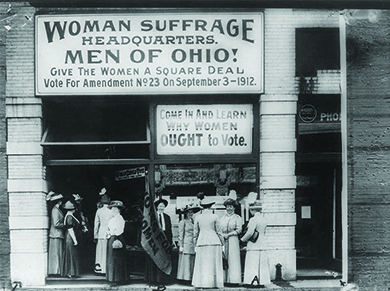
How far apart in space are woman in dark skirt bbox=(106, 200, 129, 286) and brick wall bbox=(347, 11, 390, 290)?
3609 mm

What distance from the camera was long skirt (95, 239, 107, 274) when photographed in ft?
26.9

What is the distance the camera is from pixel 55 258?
320 inches

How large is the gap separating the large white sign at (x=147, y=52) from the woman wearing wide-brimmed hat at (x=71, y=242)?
6.44 ft

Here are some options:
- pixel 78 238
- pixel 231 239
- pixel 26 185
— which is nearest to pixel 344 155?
pixel 231 239

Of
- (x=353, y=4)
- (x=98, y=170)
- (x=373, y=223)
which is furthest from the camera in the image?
(x=98, y=170)

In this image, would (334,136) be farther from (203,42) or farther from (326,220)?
(203,42)

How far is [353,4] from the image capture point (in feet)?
23.7

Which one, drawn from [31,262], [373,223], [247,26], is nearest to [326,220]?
[373,223]

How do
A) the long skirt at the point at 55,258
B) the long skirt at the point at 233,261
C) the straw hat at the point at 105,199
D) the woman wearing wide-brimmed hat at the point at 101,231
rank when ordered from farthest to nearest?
1. the straw hat at the point at 105,199
2. the woman wearing wide-brimmed hat at the point at 101,231
3. the long skirt at the point at 55,258
4. the long skirt at the point at 233,261

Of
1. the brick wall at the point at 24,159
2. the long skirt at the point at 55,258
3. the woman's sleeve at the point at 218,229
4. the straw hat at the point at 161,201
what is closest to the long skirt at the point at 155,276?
the straw hat at the point at 161,201

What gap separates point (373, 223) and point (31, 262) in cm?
540

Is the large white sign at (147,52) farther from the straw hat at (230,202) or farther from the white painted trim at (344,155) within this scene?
the straw hat at (230,202)

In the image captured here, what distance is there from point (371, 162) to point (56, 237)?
5159 mm

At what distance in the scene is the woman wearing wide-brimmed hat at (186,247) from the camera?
26.4 ft
